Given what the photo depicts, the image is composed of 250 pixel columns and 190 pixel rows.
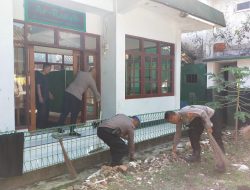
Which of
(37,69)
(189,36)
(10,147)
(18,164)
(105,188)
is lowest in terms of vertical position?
(105,188)

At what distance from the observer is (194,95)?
13.4m

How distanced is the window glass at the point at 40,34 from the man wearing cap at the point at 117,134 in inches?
110

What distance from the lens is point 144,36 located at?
30.8ft

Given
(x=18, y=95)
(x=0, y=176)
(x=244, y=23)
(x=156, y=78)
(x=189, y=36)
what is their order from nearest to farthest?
1. (x=0, y=176)
2. (x=18, y=95)
3. (x=156, y=78)
4. (x=244, y=23)
5. (x=189, y=36)

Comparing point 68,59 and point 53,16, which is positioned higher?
point 53,16

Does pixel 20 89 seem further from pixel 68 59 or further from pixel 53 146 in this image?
pixel 53 146

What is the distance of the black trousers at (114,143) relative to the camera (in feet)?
18.3

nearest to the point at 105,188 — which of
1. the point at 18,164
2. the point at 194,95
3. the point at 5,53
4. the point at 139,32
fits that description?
the point at 18,164

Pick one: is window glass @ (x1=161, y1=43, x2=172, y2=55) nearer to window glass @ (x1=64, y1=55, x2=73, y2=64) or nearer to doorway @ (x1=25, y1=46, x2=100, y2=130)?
doorway @ (x1=25, y1=46, x2=100, y2=130)

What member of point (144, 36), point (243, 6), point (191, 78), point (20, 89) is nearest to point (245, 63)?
point (243, 6)

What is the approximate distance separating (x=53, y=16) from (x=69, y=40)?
0.78 meters

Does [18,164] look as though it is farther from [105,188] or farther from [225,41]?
[225,41]

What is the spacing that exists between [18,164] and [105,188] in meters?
1.34

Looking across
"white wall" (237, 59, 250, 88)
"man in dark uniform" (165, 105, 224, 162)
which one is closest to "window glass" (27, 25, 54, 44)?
"man in dark uniform" (165, 105, 224, 162)
